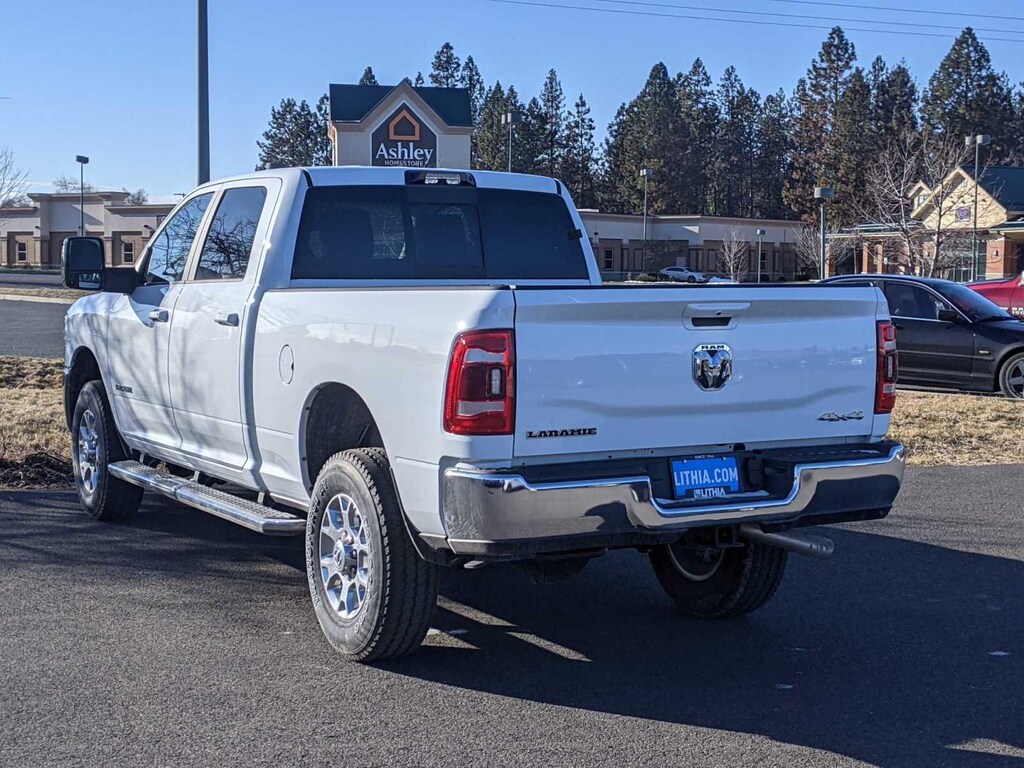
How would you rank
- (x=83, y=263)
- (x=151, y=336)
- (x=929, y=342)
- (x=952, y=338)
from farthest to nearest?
1. (x=929, y=342)
2. (x=952, y=338)
3. (x=83, y=263)
4. (x=151, y=336)

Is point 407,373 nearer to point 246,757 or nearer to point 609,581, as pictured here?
point 246,757

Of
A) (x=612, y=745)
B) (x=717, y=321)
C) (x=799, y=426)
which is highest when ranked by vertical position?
(x=717, y=321)

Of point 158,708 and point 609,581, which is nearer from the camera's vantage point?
point 158,708

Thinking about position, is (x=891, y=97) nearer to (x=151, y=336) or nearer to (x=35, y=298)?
(x=35, y=298)

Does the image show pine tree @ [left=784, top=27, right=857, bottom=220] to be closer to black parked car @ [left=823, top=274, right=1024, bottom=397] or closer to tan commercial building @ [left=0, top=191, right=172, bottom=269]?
tan commercial building @ [left=0, top=191, right=172, bottom=269]

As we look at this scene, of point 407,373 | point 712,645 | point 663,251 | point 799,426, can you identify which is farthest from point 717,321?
point 663,251

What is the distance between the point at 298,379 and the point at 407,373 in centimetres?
96

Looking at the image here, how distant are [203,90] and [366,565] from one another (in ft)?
32.7

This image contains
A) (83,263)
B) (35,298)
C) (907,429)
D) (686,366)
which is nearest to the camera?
(686,366)

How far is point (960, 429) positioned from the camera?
12656mm

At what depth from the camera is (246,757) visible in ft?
14.4

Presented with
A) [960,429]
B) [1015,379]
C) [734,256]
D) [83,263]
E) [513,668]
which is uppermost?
[734,256]

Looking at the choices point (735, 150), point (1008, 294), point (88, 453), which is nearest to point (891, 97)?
point (735, 150)

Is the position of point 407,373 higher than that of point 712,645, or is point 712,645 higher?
point 407,373
